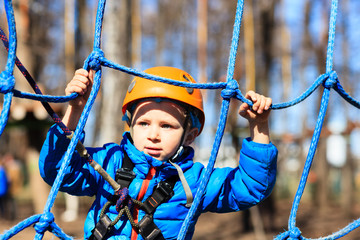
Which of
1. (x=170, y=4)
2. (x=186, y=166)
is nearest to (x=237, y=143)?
(x=186, y=166)

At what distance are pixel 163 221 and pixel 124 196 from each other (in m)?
0.22

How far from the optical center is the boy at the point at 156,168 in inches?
69.1

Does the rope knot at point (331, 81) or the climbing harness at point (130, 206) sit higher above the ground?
the rope knot at point (331, 81)

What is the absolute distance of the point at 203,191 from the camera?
5.66 ft

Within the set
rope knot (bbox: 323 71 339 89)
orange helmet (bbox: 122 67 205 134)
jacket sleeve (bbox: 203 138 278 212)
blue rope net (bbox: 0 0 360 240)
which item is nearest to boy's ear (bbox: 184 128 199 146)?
orange helmet (bbox: 122 67 205 134)

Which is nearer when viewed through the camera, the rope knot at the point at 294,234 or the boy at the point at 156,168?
the boy at the point at 156,168

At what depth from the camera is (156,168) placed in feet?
6.17

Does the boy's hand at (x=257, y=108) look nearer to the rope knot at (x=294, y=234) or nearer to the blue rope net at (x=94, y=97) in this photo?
the blue rope net at (x=94, y=97)

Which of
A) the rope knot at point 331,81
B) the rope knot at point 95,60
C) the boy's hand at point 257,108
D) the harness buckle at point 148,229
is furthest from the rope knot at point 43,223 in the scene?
the rope knot at point 331,81

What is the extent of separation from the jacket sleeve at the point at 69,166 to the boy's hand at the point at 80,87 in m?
0.13

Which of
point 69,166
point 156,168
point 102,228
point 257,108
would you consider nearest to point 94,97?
point 69,166

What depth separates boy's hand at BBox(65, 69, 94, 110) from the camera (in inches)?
67.1

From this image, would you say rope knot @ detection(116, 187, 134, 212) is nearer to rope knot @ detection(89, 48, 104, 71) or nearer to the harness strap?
the harness strap

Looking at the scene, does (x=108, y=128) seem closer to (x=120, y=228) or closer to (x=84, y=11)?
(x=120, y=228)
